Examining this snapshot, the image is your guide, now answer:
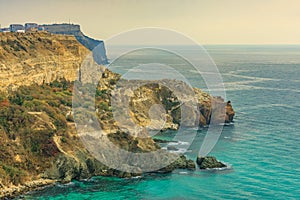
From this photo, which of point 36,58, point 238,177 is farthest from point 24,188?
point 36,58

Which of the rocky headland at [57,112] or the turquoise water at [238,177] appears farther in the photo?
the rocky headland at [57,112]

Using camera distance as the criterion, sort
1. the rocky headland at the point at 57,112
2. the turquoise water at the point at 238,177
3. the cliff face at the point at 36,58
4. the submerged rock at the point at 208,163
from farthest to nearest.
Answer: the cliff face at the point at 36,58, the submerged rock at the point at 208,163, the rocky headland at the point at 57,112, the turquoise water at the point at 238,177

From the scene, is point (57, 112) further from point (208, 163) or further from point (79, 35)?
point (79, 35)

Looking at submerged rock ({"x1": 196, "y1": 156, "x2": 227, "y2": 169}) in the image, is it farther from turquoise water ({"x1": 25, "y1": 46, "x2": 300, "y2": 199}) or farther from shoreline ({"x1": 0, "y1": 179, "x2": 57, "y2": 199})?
shoreline ({"x1": 0, "y1": 179, "x2": 57, "y2": 199})

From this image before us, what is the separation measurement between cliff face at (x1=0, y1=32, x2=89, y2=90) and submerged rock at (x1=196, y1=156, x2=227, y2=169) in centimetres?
2593

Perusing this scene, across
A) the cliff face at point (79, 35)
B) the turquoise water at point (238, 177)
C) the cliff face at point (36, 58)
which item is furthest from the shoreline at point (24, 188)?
the cliff face at point (79, 35)

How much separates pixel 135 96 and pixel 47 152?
958 inches

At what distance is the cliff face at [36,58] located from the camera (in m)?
52.4

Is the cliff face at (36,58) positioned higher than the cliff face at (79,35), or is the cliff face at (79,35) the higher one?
the cliff face at (79,35)

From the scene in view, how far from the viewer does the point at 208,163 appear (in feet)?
139

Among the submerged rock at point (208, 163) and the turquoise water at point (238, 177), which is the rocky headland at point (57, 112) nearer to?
the submerged rock at point (208, 163)

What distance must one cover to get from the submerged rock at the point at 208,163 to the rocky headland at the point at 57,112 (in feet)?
3.14

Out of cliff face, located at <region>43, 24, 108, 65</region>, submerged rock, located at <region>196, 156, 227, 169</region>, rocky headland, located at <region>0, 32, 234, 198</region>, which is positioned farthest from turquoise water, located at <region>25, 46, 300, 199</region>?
cliff face, located at <region>43, 24, 108, 65</region>

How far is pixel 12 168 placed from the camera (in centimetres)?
3728
